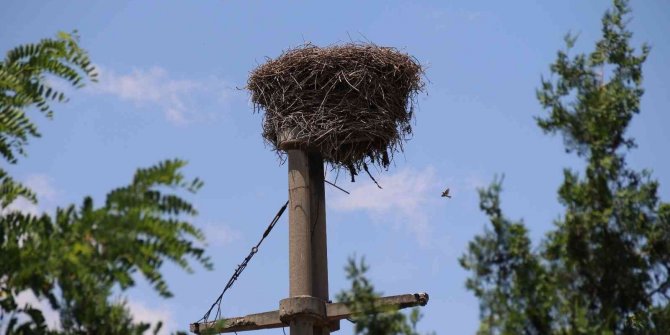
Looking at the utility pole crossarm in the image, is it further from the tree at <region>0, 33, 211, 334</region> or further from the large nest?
the tree at <region>0, 33, 211, 334</region>

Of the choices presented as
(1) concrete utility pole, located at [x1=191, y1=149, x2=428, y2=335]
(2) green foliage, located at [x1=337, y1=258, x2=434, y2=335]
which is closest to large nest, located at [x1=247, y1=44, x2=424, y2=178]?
(1) concrete utility pole, located at [x1=191, y1=149, x2=428, y2=335]

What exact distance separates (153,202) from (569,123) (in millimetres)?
2210

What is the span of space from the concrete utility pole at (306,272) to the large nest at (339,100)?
0.82 feet

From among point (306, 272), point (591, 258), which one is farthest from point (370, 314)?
point (306, 272)

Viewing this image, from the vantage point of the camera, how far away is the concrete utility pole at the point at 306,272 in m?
10.4

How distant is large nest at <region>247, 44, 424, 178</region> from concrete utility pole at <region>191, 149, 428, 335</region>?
249 mm

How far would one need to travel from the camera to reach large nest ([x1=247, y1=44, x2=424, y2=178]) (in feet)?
37.8

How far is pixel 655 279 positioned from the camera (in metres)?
6.38

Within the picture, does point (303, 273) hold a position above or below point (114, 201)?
above

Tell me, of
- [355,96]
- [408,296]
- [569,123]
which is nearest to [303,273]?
[408,296]

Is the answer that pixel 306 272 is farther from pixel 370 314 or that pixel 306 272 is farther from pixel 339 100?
pixel 370 314

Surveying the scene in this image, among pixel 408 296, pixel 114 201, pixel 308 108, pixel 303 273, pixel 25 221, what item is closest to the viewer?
pixel 114 201

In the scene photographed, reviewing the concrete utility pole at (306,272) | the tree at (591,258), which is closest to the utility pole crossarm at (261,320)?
the concrete utility pole at (306,272)

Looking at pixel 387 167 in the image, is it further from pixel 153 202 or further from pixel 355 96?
pixel 153 202
